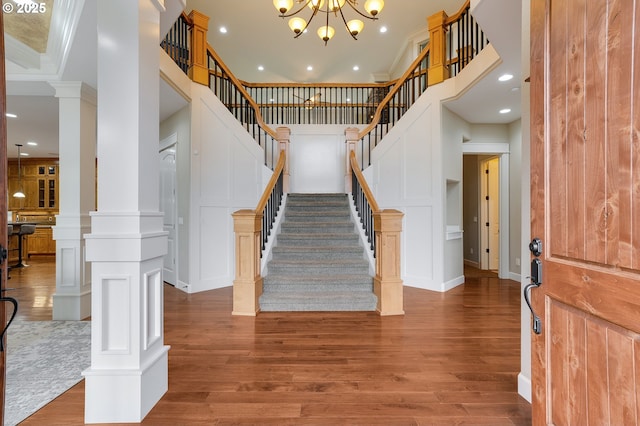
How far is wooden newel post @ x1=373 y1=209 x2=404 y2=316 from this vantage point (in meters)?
3.41

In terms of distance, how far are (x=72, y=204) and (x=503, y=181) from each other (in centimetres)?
650

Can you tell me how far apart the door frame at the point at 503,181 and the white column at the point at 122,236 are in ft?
16.9

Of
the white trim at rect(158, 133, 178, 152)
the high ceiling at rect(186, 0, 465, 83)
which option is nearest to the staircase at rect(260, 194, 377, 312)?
the white trim at rect(158, 133, 178, 152)

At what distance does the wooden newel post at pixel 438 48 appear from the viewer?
4316mm

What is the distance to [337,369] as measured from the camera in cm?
219

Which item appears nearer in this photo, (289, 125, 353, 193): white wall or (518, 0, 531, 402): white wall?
(518, 0, 531, 402): white wall

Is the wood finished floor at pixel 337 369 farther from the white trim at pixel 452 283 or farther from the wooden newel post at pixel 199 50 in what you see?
the wooden newel post at pixel 199 50

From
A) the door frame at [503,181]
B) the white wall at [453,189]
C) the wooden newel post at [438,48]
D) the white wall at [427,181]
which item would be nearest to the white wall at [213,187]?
the white wall at [427,181]

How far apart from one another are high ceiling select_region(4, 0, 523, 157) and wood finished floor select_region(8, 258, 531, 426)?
9.01 ft

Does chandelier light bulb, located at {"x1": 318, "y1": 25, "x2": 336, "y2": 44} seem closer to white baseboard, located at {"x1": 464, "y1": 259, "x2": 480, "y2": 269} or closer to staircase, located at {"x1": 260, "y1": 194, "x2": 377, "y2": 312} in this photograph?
staircase, located at {"x1": 260, "y1": 194, "x2": 377, "y2": 312}

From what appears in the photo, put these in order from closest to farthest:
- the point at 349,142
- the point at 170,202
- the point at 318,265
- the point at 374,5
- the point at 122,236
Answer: the point at 122,236
the point at 374,5
the point at 318,265
the point at 170,202
the point at 349,142

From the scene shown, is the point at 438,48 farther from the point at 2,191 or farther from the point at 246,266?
the point at 2,191

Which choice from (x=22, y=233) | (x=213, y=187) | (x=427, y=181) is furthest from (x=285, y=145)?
(x=22, y=233)

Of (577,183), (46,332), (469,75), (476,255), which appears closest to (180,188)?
(46,332)
